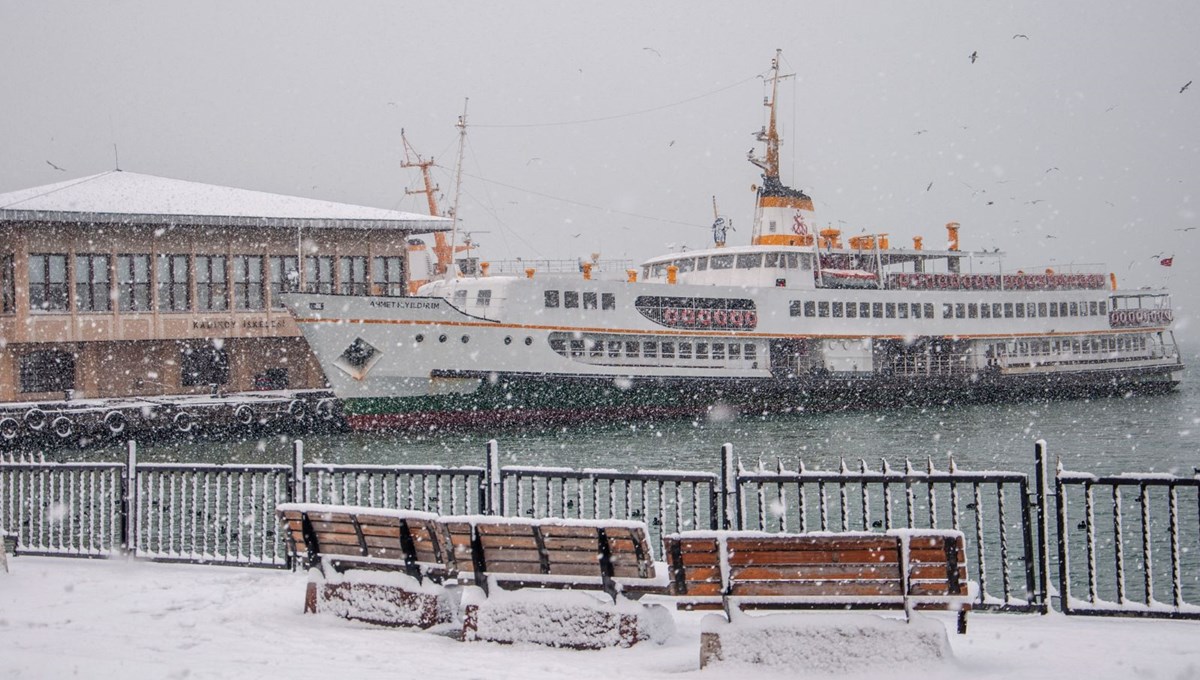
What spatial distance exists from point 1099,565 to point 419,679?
451 inches

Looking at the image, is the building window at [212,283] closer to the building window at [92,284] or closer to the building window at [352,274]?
the building window at [92,284]

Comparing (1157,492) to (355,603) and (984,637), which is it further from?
(355,603)

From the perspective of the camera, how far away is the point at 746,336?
37219 millimetres

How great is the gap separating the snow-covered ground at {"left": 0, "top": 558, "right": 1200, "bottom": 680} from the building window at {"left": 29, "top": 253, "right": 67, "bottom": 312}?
89.6ft

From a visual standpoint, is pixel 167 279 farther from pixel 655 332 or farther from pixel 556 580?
pixel 556 580

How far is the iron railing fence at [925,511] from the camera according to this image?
791 cm

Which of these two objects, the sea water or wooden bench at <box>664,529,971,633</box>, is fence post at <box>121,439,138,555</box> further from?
the sea water

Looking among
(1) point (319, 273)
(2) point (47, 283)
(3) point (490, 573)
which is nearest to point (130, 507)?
(3) point (490, 573)

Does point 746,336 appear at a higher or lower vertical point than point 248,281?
lower

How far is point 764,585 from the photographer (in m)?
6.38

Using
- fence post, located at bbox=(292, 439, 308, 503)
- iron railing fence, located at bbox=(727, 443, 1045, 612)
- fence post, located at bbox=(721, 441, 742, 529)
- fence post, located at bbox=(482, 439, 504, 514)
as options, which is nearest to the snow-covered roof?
iron railing fence, located at bbox=(727, 443, 1045, 612)

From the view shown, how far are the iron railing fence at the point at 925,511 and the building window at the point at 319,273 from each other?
63.3 feet

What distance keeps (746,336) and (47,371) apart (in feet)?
70.5

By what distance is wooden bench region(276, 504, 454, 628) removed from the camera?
7383 millimetres
